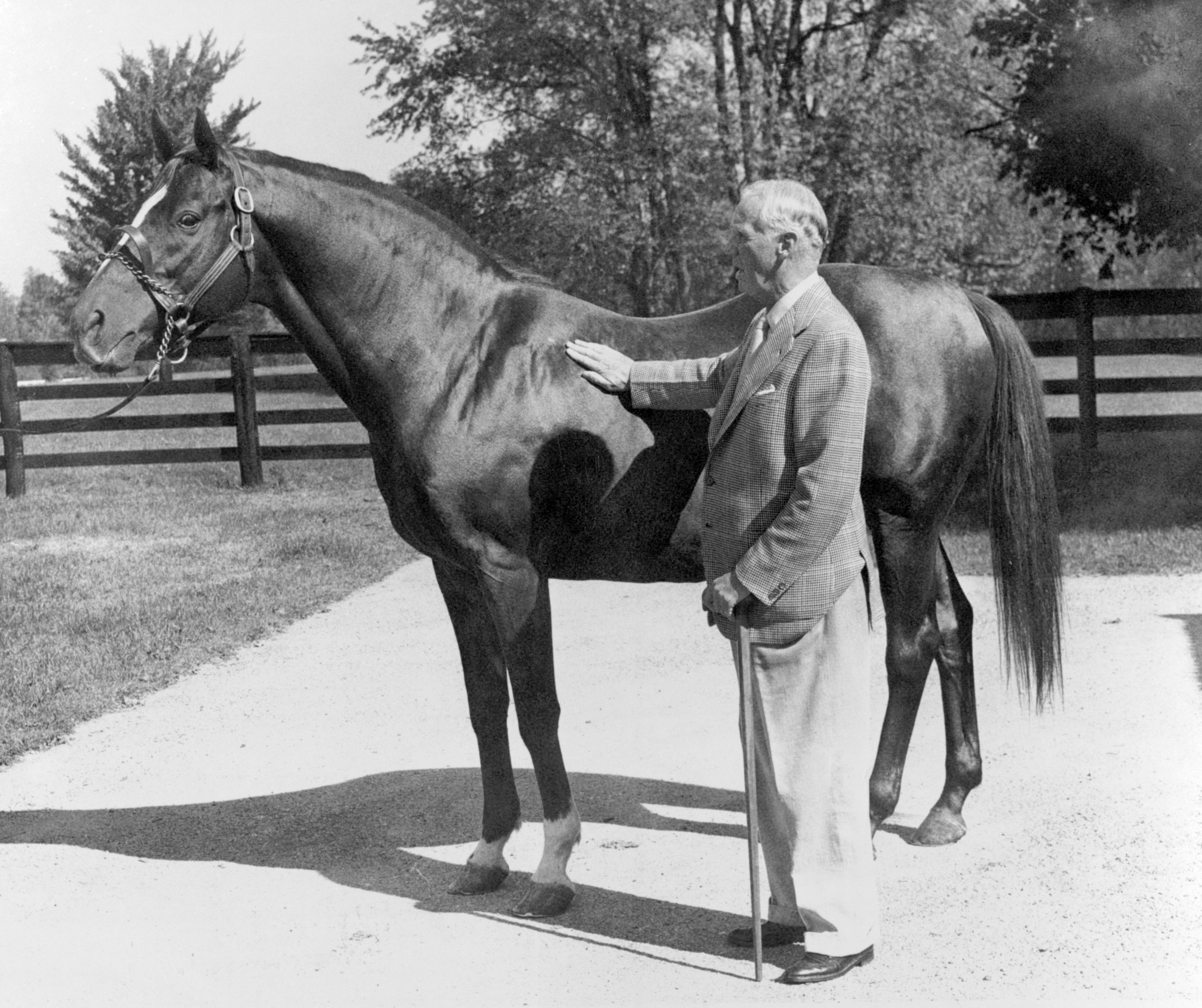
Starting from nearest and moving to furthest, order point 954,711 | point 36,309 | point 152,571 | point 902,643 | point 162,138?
1. point 162,138
2. point 902,643
3. point 954,711
4. point 152,571
5. point 36,309

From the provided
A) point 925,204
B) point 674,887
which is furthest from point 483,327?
point 925,204

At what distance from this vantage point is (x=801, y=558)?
319 cm

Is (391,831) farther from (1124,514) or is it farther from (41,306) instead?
(41,306)

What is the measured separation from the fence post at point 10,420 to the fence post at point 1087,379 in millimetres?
10440

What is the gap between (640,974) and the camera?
3.47 metres

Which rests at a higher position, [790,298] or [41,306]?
[790,298]

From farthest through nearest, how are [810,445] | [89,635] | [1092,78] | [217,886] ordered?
[1092,78] < [89,635] < [217,886] < [810,445]

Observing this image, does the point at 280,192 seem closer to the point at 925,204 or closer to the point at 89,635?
the point at 89,635

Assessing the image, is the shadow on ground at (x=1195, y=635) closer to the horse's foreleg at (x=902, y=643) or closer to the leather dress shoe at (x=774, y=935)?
the horse's foreleg at (x=902, y=643)

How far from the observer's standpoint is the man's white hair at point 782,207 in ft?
10.3

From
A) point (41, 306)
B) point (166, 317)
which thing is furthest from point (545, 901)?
point (41, 306)

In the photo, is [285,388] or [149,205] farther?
[285,388]

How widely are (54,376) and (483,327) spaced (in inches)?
720

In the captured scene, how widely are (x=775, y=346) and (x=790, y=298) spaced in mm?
128
